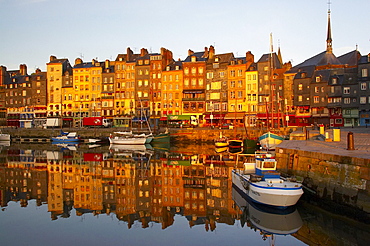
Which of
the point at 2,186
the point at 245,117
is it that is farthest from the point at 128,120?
the point at 2,186

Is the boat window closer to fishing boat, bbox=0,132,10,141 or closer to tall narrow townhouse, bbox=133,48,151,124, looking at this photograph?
tall narrow townhouse, bbox=133,48,151,124

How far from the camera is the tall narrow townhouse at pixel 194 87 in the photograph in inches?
2943

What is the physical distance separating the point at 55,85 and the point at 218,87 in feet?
137

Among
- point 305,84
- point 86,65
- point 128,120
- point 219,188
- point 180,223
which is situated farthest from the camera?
point 86,65

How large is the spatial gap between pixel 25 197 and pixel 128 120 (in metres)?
58.1

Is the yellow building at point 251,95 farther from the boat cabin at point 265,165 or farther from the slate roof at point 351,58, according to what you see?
the boat cabin at point 265,165

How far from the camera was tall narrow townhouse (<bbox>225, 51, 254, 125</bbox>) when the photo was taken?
71.6m

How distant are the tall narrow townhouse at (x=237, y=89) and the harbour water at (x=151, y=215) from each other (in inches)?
1737

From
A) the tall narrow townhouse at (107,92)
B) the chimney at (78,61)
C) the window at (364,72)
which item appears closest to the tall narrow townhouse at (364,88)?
the window at (364,72)

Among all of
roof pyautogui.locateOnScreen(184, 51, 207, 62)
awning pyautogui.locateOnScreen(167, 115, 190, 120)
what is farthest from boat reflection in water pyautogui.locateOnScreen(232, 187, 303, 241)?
roof pyautogui.locateOnScreen(184, 51, 207, 62)

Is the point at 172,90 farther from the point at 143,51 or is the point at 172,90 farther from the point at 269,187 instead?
the point at 269,187

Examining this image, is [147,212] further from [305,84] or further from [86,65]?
[86,65]

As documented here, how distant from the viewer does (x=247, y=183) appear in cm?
1869

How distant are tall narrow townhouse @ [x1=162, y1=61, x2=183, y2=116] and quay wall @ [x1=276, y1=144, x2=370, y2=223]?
185 feet
